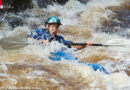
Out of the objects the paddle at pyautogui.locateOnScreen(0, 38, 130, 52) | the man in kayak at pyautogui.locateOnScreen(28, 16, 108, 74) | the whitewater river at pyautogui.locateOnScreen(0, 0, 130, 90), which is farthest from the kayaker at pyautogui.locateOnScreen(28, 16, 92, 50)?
the paddle at pyautogui.locateOnScreen(0, 38, 130, 52)

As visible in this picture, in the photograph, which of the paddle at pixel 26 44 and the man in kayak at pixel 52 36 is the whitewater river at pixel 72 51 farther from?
the man in kayak at pixel 52 36

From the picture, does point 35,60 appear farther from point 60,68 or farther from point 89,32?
point 89,32

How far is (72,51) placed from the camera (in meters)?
5.23

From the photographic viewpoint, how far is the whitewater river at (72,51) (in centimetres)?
390

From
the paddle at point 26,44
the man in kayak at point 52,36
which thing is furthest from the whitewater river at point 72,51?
the man in kayak at point 52,36

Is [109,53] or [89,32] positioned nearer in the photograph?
[109,53]

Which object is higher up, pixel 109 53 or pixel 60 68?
pixel 60 68

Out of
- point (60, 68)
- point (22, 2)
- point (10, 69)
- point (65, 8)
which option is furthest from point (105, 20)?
point (10, 69)

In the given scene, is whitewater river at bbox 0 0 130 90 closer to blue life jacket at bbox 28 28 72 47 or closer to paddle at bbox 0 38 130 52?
paddle at bbox 0 38 130 52

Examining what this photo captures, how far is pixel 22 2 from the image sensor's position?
9734mm

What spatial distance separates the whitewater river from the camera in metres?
3.90

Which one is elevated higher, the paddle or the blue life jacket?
the blue life jacket

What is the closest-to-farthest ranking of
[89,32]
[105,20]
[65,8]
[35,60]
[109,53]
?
[35,60] → [109,53] → [89,32] → [105,20] → [65,8]

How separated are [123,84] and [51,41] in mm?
1813
